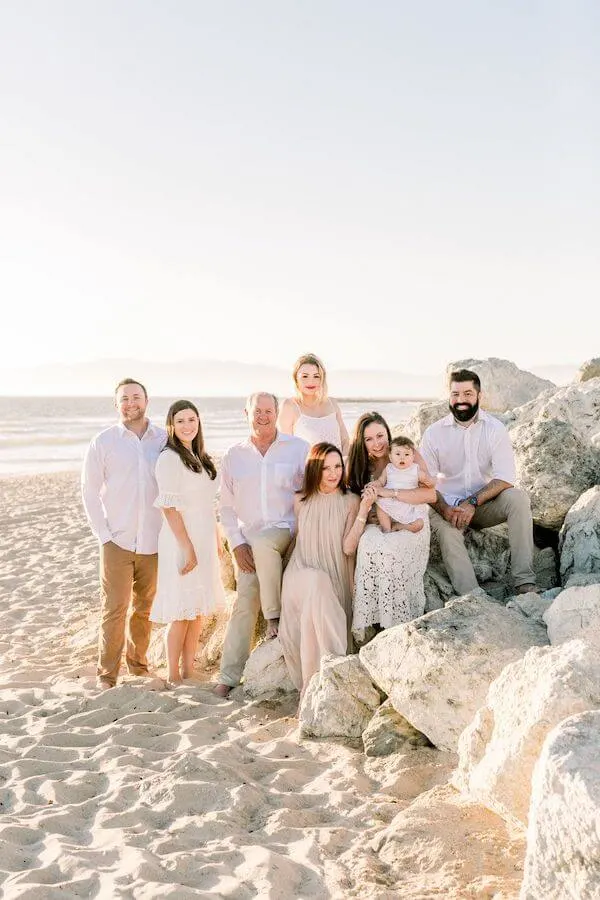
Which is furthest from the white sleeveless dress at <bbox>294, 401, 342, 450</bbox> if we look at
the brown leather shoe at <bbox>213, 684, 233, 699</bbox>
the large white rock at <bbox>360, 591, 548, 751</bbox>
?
the large white rock at <bbox>360, 591, 548, 751</bbox>

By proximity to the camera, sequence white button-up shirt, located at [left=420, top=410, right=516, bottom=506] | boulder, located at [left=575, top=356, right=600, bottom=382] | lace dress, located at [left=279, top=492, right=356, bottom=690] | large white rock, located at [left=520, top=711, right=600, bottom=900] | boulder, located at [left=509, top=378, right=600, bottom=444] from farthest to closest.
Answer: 1. boulder, located at [left=575, top=356, right=600, bottom=382]
2. boulder, located at [left=509, top=378, right=600, bottom=444]
3. white button-up shirt, located at [left=420, top=410, right=516, bottom=506]
4. lace dress, located at [left=279, top=492, right=356, bottom=690]
5. large white rock, located at [left=520, top=711, right=600, bottom=900]

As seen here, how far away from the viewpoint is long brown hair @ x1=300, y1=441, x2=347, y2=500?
216 inches

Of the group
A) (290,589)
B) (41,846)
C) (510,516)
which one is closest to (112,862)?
(41,846)

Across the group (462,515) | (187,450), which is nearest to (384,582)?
(462,515)

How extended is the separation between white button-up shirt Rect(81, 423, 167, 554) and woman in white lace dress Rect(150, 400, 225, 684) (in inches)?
8.7

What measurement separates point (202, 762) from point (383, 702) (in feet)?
3.62

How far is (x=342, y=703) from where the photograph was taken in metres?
4.69

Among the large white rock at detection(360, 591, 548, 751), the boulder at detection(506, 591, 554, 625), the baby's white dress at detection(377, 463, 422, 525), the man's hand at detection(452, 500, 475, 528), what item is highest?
the baby's white dress at detection(377, 463, 422, 525)

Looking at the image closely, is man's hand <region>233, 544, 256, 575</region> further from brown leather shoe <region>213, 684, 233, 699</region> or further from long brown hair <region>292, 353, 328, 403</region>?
long brown hair <region>292, 353, 328, 403</region>

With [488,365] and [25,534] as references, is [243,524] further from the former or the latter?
[25,534]

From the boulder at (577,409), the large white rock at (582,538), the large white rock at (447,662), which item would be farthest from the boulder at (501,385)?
the large white rock at (447,662)

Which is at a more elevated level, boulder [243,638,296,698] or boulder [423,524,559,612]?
boulder [423,524,559,612]

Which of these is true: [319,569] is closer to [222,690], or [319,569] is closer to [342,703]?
[342,703]

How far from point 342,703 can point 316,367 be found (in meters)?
2.92
